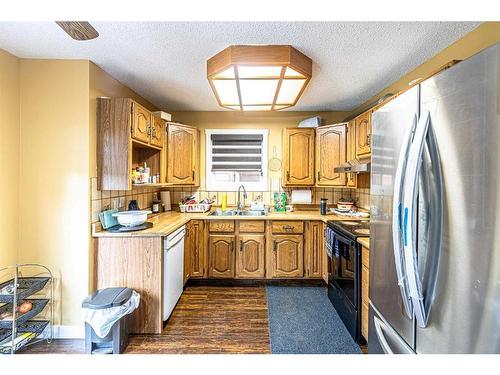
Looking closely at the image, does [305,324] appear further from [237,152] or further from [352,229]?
[237,152]

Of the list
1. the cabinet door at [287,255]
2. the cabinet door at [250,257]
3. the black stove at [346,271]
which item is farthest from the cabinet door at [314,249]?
the cabinet door at [250,257]

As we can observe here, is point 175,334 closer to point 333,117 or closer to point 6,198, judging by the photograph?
point 6,198

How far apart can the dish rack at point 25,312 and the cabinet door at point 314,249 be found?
262 cm

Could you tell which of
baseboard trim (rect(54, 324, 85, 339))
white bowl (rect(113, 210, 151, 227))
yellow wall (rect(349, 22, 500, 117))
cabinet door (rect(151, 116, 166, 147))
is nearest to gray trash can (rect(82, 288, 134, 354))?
baseboard trim (rect(54, 324, 85, 339))

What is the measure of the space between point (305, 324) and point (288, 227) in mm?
1128

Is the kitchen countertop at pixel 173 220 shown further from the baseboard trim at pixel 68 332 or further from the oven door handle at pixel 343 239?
the baseboard trim at pixel 68 332

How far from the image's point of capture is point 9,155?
193 cm

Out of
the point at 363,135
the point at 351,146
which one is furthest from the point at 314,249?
the point at 363,135

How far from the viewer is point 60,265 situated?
6.73ft

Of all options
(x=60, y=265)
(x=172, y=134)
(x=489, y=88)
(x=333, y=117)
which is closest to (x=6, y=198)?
(x=60, y=265)

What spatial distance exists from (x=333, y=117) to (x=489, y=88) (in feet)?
10.2

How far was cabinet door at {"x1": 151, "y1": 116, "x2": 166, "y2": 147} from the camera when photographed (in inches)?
108
